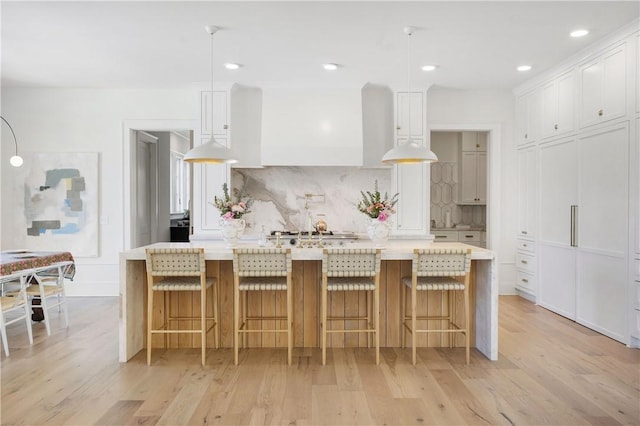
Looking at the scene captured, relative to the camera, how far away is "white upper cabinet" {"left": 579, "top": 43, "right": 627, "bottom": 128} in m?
3.76

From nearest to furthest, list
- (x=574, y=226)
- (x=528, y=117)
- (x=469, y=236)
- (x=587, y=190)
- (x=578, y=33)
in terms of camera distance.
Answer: (x=578, y=33), (x=587, y=190), (x=574, y=226), (x=528, y=117), (x=469, y=236)

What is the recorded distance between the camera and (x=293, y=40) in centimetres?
400

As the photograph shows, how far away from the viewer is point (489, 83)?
17.9 ft

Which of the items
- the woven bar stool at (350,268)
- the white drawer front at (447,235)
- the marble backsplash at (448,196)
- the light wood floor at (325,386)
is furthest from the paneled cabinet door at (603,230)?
the marble backsplash at (448,196)

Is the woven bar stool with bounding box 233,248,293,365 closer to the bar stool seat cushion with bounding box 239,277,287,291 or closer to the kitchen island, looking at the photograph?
the bar stool seat cushion with bounding box 239,277,287,291

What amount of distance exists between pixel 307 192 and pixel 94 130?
304cm

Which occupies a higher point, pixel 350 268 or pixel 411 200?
pixel 411 200

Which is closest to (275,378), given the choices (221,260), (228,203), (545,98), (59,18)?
(221,260)

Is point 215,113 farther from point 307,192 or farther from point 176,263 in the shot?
point 176,263

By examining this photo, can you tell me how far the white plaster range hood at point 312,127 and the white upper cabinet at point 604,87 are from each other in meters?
2.46

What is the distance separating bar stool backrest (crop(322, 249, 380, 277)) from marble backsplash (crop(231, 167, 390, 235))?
268cm

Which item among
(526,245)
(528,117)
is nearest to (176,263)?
(526,245)

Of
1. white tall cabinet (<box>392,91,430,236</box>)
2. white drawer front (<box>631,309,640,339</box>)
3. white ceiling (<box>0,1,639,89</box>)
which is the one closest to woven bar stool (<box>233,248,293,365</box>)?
white ceiling (<box>0,1,639,89</box>)

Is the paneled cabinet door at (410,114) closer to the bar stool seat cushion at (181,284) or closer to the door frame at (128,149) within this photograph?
the door frame at (128,149)
